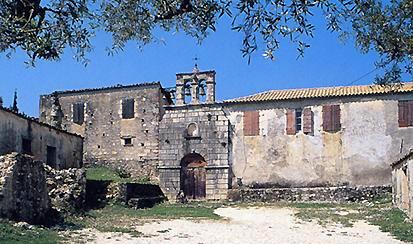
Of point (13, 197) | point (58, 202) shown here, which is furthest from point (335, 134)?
point (13, 197)

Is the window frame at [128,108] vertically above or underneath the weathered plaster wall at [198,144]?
above

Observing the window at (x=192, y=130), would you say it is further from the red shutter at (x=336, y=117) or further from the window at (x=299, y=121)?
the red shutter at (x=336, y=117)

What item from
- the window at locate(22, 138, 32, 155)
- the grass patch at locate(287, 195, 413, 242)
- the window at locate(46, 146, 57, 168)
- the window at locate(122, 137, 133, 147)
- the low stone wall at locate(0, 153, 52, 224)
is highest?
the window at locate(122, 137, 133, 147)

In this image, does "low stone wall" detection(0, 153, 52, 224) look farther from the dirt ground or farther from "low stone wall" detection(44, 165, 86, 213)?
the dirt ground

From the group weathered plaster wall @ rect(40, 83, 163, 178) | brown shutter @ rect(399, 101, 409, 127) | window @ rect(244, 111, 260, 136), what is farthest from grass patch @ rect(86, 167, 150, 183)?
brown shutter @ rect(399, 101, 409, 127)

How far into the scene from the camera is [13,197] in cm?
1298

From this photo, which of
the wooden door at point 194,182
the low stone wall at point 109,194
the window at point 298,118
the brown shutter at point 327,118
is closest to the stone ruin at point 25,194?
the low stone wall at point 109,194

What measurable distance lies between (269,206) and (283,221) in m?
6.52

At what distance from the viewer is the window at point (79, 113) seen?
33.5 m

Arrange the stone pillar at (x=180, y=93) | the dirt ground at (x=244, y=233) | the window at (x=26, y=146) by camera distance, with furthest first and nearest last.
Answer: the stone pillar at (x=180, y=93), the window at (x=26, y=146), the dirt ground at (x=244, y=233)

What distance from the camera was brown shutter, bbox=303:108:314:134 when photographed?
26797mm

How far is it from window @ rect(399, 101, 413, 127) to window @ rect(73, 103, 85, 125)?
20.1m

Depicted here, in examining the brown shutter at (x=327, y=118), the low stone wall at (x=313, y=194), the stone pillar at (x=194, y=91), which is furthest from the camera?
the stone pillar at (x=194, y=91)

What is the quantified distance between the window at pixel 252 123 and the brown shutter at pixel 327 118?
361 centimetres
